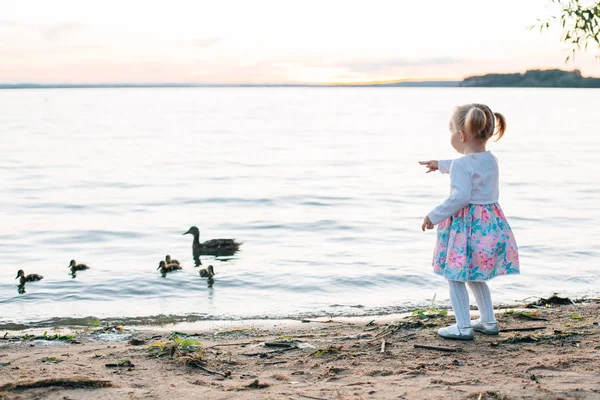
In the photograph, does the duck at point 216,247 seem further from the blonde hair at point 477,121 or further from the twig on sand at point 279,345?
the blonde hair at point 477,121

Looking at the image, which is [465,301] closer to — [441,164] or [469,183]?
[469,183]

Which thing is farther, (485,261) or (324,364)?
(485,261)

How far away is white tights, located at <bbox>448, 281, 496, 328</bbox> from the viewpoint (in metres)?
5.93

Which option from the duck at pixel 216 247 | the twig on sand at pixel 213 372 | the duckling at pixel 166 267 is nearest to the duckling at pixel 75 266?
the duckling at pixel 166 267

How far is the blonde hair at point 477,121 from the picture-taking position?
562cm

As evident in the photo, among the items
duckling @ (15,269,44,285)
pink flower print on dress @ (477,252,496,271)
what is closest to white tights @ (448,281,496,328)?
pink flower print on dress @ (477,252,496,271)

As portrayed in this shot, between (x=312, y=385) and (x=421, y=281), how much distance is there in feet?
21.3

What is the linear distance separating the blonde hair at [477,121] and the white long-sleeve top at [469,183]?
18 centimetres

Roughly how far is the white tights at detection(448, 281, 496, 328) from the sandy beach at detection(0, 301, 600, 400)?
20 cm

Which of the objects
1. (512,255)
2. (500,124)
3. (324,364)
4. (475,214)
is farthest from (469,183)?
(324,364)

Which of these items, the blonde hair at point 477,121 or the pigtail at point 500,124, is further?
the pigtail at point 500,124

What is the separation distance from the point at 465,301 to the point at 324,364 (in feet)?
4.75

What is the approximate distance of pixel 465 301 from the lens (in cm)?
598

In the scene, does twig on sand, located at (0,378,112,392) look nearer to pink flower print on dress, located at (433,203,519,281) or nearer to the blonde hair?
pink flower print on dress, located at (433,203,519,281)
